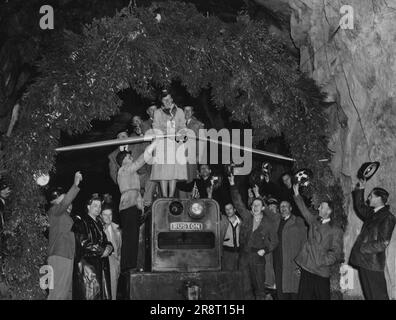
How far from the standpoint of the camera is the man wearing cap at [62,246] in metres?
7.93

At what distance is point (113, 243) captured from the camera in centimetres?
884

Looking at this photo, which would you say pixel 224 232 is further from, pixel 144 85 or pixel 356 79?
pixel 356 79

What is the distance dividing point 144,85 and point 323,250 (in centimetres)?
322

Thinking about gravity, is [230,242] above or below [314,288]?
above

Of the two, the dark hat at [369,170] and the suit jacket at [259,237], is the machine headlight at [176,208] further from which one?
the dark hat at [369,170]

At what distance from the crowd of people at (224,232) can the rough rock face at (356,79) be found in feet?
2.41

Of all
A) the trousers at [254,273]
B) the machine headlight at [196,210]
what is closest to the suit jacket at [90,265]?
the machine headlight at [196,210]

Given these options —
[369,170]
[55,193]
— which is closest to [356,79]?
[369,170]

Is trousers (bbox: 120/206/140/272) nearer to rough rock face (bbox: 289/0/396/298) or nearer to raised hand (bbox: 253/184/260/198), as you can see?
raised hand (bbox: 253/184/260/198)

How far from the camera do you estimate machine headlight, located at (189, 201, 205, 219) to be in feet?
24.6

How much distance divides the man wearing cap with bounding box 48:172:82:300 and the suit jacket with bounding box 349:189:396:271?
3474 mm

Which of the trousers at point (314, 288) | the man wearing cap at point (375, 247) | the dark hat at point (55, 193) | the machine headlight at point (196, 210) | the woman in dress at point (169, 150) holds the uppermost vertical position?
the woman in dress at point (169, 150)

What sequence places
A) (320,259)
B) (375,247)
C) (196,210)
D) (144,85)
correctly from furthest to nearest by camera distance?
(144,85) → (320,259) → (196,210) → (375,247)

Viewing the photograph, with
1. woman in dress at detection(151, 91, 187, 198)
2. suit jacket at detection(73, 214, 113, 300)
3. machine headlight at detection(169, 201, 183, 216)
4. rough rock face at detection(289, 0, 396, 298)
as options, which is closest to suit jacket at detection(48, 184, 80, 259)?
suit jacket at detection(73, 214, 113, 300)
